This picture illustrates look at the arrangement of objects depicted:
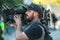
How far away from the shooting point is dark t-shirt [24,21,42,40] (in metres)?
4.10

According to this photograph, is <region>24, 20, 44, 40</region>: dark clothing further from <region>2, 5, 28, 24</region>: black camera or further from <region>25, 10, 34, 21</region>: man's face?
<region>2, 5, 28, 24</region>: black camera

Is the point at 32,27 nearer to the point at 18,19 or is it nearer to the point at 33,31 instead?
the point at 33,31

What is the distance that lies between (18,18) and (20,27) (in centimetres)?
16

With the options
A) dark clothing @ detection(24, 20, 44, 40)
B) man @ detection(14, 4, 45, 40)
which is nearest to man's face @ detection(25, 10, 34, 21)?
man @ detection(14, 4, 45, 40)

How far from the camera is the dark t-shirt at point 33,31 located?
4.10 meters

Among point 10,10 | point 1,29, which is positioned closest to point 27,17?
point 10,10

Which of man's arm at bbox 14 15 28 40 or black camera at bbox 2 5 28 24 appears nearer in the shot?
man's arm at bbox 14 15 28 40

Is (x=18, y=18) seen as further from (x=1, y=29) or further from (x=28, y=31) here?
(x=1, y=29)

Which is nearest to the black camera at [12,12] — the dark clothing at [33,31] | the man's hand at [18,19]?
the man's hand at [18,19]

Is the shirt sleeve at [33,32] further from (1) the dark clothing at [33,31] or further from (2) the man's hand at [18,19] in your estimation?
(2) the man's hand at [18,19]

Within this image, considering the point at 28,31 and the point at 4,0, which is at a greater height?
the point at 4,0

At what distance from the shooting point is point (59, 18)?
66.0ft

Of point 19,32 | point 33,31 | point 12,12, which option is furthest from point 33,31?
point 12,12

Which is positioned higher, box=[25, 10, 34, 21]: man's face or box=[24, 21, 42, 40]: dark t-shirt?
box=[25, 10, 34, 21]: man's face
